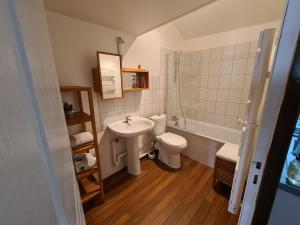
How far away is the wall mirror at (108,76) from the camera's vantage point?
4.97 ft

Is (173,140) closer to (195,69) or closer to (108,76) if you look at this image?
(108,76)

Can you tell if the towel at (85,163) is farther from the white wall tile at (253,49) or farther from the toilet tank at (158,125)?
the white wall tile at (253,49)

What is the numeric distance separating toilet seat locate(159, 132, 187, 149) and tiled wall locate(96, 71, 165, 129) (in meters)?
0.48

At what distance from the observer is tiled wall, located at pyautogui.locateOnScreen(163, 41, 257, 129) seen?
2.09 m

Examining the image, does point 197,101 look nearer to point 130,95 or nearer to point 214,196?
point 130,95

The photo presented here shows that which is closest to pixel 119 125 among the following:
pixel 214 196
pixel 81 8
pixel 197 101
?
pixel 81 8

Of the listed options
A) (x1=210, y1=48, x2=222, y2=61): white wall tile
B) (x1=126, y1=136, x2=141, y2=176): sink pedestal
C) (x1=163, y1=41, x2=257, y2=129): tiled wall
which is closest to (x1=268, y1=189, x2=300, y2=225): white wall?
(x1=126, y1=136, x2=141, y2=176): sink pedestal

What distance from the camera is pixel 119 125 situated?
184 cm

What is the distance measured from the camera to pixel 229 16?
195 cm

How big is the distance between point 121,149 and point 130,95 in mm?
828

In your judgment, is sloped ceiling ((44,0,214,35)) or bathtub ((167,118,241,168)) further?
bathtub ((167,118,241,168))

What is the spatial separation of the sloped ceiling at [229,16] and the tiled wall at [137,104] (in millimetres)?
1010

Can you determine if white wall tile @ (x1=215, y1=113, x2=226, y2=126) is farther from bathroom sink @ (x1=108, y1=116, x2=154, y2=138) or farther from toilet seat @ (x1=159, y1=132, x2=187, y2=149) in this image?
bathroom sink @ (x1=108, y1=116, x2=154, y2=138)

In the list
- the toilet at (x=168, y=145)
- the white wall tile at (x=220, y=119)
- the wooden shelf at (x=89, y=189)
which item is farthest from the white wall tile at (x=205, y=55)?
the wooden shelf at (x=89, y=189)
